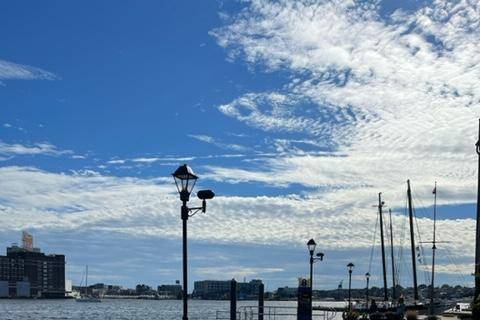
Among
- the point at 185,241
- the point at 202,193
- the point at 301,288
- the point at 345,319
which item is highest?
the point at 202,193

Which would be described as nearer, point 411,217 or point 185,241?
point 185,241

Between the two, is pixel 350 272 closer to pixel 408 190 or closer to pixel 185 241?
pixel 408 190

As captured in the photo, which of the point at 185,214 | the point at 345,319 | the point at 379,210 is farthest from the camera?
the point at 379,210

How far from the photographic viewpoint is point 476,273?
25.6 meters

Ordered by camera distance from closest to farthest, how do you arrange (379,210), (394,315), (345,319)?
(394,315) < (345,319) < (379,210)

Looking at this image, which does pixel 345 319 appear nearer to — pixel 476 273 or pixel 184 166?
pixel 476 273

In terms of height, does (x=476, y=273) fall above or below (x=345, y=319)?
above

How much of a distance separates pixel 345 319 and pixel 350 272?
33.6 ft

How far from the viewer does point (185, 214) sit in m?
22.0

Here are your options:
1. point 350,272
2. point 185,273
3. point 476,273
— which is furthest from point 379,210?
point 185,273

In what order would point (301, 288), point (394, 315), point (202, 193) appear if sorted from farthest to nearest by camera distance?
point (394, 315) → point (301, 288) → point (202, 193)

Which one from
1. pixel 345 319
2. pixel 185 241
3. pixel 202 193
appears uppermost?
pixel 202 193

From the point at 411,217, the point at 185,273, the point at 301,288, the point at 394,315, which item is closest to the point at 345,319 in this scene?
the point at 394,315

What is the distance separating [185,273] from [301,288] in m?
18.9
